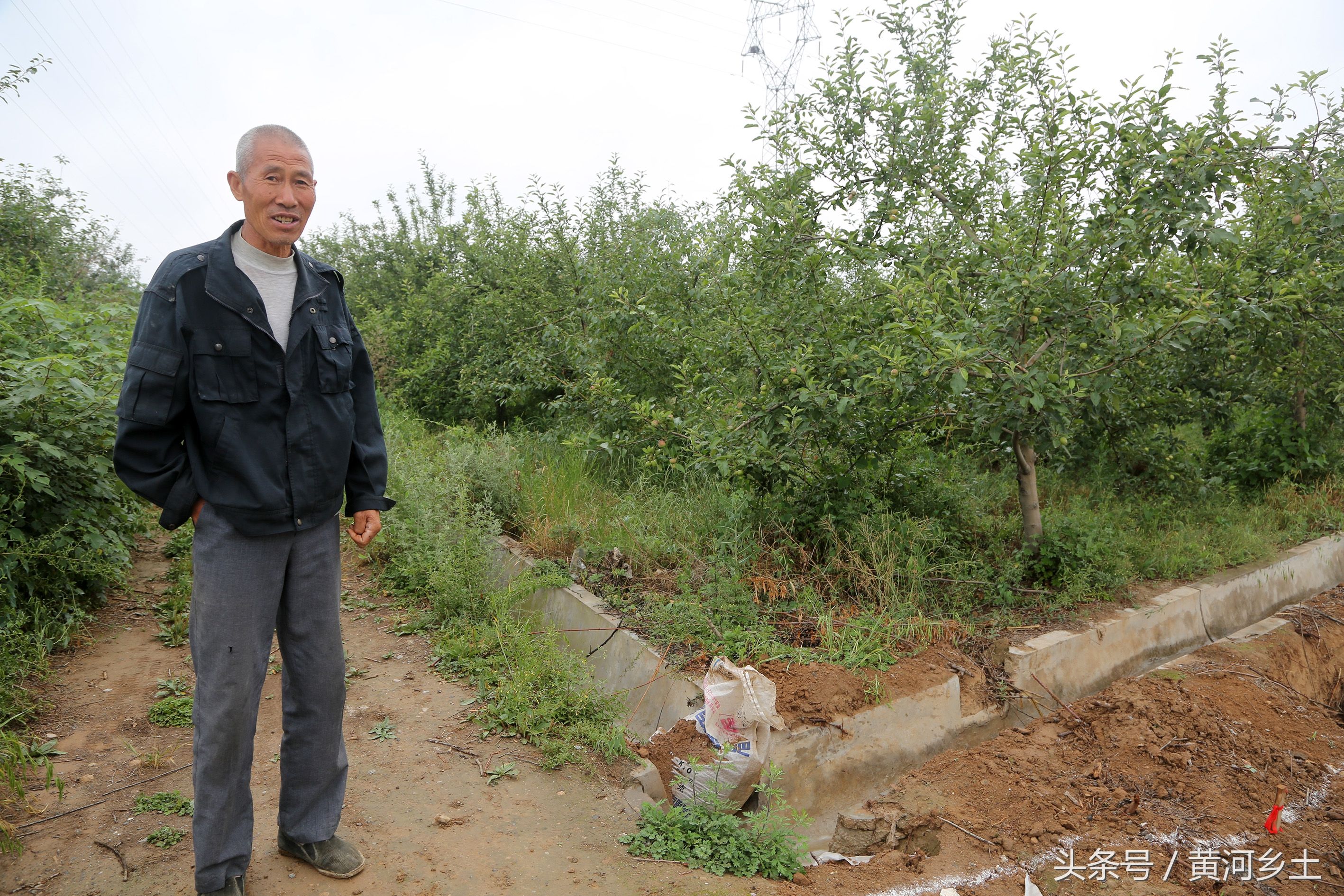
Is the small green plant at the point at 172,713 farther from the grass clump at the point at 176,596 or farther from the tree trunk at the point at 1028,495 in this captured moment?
the tree trunk at the point at 1028,495

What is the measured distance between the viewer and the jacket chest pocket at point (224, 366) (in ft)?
8.09

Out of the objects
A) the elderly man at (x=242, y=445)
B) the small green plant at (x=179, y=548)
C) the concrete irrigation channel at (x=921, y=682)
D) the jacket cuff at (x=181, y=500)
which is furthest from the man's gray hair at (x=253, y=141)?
the small green plant at (x=179, y=548)

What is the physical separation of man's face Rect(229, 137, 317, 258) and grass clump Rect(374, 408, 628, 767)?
2457 millimetres

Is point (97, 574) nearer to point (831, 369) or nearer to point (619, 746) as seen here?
point (619, 746)

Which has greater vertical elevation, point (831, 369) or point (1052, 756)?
point (831, 369)

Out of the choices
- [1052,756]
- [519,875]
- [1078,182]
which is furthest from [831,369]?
[519,875]

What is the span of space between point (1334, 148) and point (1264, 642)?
3.27 metres

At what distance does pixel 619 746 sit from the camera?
3861mm

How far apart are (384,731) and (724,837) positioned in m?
1.76

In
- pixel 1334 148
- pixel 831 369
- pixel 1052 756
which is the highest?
pixel 1334 148

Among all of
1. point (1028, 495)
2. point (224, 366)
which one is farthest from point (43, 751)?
point (1028, 495)

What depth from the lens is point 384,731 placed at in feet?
13.1

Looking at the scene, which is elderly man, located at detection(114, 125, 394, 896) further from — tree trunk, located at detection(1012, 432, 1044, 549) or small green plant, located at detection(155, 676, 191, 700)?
tree trunk, located at detection(1012, 432, 1044, 549)

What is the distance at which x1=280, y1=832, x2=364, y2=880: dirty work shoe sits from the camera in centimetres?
283
